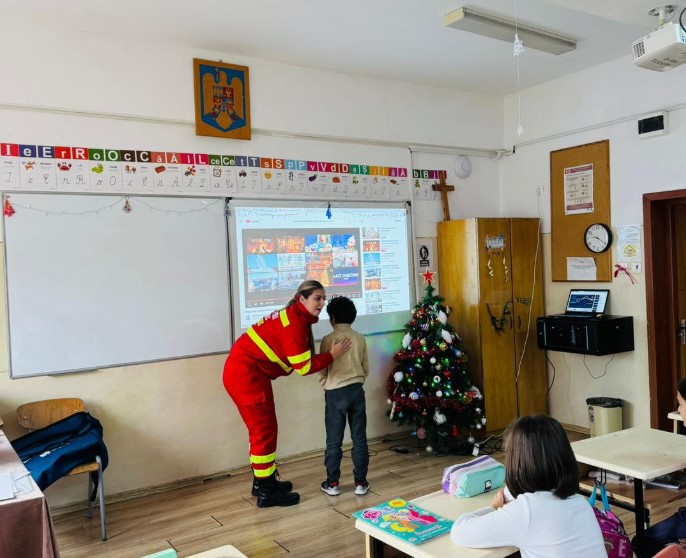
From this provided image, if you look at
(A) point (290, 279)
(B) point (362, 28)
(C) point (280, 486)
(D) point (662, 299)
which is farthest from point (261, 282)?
(D) point (662, 299)

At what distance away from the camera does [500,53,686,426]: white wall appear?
5152mm

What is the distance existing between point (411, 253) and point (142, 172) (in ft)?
8.54

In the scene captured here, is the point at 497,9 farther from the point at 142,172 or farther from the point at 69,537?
the point at 69,537

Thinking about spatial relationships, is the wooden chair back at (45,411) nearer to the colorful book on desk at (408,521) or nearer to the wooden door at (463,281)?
the colorful book on desk at (408,521)

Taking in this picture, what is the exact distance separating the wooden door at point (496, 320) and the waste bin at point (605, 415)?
709 millimetres

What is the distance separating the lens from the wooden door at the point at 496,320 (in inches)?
224

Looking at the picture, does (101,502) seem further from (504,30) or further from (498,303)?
(504,30)

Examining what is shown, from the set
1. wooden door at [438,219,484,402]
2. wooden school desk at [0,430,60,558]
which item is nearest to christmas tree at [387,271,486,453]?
wooden door at [438,219,484,402]

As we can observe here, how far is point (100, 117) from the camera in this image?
14.5 ft

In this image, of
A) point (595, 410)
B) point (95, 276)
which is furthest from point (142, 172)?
point (595, 410)

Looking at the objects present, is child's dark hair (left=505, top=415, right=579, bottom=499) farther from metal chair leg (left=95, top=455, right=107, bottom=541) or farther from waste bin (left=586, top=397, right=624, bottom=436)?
waste bin (left=586, top=397, right=624, bottom=436)

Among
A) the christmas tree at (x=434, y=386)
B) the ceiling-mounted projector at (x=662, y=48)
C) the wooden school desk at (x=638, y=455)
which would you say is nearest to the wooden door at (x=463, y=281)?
the christmas tree at (x=434, y=386)

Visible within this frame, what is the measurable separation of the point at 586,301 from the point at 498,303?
2.60ft

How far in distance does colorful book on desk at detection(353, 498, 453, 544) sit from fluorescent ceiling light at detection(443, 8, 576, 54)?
130 inches
